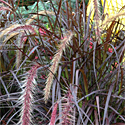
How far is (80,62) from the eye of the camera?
124 centimetres

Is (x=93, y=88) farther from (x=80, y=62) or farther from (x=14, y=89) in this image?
(x=14, y=89)

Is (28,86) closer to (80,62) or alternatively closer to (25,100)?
(25,100)

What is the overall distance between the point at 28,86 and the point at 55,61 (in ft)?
0.71

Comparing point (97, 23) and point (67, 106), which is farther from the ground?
point (97, 23)

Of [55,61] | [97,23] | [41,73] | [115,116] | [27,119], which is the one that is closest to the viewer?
[27,119]

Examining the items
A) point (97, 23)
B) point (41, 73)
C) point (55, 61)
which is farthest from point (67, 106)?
point (41, 73)

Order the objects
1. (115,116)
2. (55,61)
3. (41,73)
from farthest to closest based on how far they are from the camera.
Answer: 1. (41,73)
2. (115,116)
3. (55,61)

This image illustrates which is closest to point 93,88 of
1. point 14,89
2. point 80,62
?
point 80,62

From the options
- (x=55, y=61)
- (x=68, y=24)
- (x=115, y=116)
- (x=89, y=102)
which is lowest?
(x=115, y=116)

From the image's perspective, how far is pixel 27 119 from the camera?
22.8 inches

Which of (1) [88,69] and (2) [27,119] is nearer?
(2) [27,119]

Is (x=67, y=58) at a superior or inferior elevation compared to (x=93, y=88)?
superior

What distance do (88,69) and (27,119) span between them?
0.75 m

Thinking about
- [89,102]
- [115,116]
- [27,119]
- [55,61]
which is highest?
[55,61]
